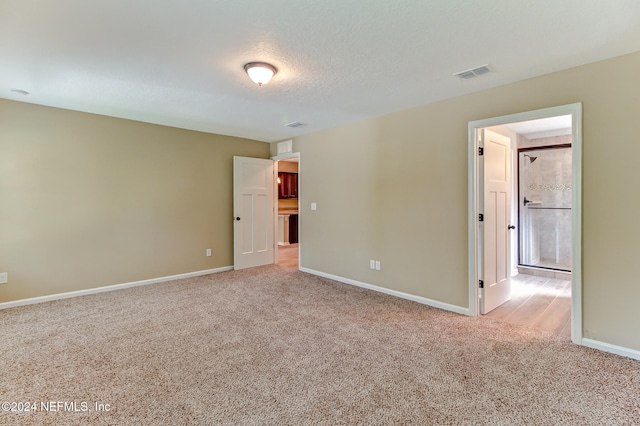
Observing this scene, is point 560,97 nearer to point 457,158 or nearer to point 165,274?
point 457,158

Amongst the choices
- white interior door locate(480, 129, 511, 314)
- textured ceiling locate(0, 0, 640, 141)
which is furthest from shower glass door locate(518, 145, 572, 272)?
textured ceiling locate(0, 0, 640, 141)

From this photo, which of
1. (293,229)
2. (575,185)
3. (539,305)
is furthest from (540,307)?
(293,229)

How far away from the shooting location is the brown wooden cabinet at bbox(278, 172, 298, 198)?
28.5 ft

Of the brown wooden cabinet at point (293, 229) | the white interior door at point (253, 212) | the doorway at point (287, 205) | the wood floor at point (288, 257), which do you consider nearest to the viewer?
the white interior door at point (253, 212)

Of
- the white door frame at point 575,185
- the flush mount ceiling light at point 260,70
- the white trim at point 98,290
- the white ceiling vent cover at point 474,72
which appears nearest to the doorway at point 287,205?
the white trim at point 98,290

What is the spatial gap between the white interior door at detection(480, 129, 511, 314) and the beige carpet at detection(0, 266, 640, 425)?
538 millimetres

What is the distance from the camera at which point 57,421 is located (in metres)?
1.77

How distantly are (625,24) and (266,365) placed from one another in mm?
3465

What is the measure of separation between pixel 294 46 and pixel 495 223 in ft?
9.82

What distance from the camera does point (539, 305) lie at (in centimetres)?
372

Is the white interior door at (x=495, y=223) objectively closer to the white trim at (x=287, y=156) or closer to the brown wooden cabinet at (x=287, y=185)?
the white trim at (x=287, y=156)

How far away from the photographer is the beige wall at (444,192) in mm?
2469

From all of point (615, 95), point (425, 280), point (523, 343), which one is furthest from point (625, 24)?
point (425, 280)

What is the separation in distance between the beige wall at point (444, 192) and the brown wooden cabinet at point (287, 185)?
2613 millimetres
